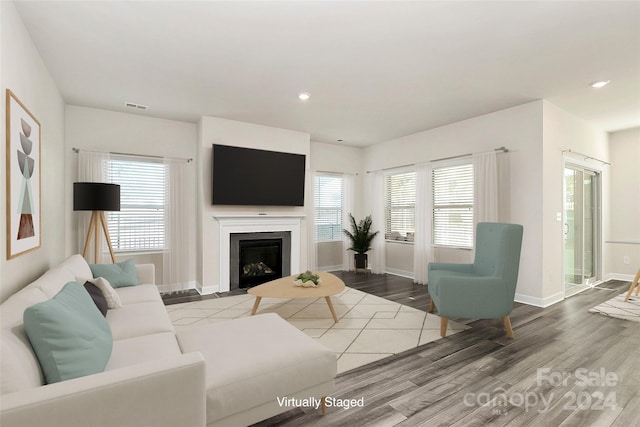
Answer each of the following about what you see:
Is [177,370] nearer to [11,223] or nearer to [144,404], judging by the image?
[144,404]

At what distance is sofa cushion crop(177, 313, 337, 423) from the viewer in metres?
1.43

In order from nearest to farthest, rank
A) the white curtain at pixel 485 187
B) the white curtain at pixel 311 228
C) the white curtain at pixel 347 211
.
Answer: the white curtain at pixel 485 187, the white curtain at pixel 311 228, the white curtain at pixel 347 211

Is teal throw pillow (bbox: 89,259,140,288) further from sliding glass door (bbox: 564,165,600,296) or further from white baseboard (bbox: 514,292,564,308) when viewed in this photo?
sliding glass door (bbox: 564,165,600,296)

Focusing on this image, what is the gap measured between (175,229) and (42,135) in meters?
2.09

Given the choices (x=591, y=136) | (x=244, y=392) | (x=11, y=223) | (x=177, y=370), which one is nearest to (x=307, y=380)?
(x=244, y=392)

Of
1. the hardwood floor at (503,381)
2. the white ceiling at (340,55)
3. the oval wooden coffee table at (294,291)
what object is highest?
the white ceiling at (340,55)

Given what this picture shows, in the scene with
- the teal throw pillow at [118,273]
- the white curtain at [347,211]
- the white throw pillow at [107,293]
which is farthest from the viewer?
the white curtain at [347,211]

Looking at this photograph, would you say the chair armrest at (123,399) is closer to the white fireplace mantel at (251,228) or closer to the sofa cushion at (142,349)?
the sofa cushion at (142,349)

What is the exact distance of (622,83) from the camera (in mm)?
3396

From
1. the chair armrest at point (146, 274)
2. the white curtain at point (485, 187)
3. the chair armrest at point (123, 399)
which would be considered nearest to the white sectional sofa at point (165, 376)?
the chair armrest at point (123, 399)

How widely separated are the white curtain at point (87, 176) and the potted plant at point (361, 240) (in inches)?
167

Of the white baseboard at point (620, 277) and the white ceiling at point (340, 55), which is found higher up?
the white ceiling at point (340, 55)

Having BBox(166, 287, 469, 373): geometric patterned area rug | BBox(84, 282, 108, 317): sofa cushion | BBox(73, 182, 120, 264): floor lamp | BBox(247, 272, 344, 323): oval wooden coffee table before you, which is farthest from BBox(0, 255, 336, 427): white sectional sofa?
BBox(73, 182, 120, 264): floor lamp

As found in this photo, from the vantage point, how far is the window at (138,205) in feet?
14.4
